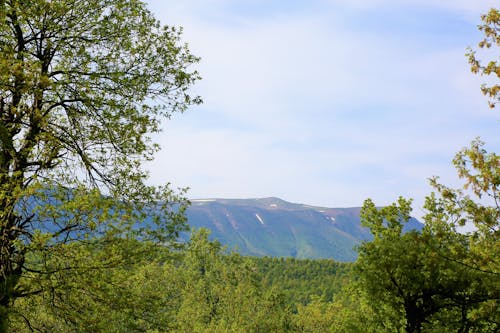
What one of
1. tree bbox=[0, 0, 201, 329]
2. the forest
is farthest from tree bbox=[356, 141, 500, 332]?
tree bbox=[0, 0, 201, 329]

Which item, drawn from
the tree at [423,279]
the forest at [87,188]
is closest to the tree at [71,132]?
the forest at [87,188]

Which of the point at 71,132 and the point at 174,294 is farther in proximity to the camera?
the point at 174,294

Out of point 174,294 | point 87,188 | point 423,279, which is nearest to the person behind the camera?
point 87,188

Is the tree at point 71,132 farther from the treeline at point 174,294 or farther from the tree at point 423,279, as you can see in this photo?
the tree at point 423,279

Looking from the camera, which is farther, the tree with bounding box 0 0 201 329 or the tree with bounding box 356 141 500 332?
the tree with bounding box 356 141 500 332

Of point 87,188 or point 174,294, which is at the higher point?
point 87,188

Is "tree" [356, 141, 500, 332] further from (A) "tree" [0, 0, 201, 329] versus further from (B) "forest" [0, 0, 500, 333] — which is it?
(A) "tree" [0, 0, 201, 329]

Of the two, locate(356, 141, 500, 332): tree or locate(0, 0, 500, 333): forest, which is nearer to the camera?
locate(0, 0, 500, 333): forest

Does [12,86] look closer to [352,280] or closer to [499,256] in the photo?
[499,256]

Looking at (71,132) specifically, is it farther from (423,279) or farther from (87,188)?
(423,279)

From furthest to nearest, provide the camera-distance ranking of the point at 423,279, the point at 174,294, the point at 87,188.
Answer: the point at 174,294, the point at 423,279, the point at 87,188

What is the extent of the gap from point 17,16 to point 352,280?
22.4 meters

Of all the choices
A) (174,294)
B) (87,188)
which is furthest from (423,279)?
(174,294)

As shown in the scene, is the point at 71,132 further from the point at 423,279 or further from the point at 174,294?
the point at 174,294
